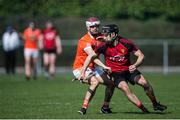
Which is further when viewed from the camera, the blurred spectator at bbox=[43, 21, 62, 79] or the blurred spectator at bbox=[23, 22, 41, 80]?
the blurred spectator at bbox=[43, 21, 62, 79]

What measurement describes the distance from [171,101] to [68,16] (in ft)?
89.1

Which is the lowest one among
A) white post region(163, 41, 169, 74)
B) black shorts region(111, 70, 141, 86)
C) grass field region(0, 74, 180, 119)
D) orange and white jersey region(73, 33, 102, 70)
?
white post region(163, 41, 169, 74)

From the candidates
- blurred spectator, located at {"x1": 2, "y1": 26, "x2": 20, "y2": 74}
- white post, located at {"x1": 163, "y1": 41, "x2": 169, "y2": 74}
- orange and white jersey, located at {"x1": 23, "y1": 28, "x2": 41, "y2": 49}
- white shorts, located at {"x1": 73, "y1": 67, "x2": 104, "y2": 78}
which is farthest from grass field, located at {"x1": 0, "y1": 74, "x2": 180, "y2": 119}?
white post, located at {"x1": 163, "y1": 41, "x2": 169, "y2": 74}

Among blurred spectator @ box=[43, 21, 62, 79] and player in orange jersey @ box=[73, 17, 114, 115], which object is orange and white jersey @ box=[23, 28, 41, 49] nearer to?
blurred spectator @ box=[43, 21, 62, 79]

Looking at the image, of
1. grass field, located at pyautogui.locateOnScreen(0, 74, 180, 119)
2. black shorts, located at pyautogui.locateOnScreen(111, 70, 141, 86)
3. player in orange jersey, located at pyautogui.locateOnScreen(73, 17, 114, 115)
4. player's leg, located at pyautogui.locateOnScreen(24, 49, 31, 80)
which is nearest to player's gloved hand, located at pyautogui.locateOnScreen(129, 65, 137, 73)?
black shorts, located at pyautogui.locateOnScreen(111, 70, 141, 86)

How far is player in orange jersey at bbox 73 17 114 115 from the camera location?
17016 millimetres

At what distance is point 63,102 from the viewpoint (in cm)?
2031

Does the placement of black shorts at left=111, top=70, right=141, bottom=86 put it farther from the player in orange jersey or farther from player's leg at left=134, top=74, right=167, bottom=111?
the player in orange jersey

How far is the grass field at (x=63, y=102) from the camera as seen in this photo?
16.6 metres

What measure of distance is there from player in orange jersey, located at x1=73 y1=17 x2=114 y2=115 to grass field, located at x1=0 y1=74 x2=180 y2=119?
464mm

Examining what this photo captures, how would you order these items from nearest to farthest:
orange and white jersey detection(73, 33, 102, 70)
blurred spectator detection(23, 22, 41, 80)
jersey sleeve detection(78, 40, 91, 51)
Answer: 1. jersey sleeve detection(78, 40, 91, 51)
2. orange and white jersey detection(73, 33, 102, 70)
3. blurred spectator detection(23, 22, 41, 80)

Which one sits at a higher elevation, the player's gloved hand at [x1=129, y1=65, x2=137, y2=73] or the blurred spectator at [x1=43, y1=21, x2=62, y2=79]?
the player's gloved hand at [x1=129, y1=65, x2=137, y2=73]

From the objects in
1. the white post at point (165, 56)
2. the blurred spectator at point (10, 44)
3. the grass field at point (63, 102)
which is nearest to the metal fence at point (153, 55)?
the white post at point (165, 56)

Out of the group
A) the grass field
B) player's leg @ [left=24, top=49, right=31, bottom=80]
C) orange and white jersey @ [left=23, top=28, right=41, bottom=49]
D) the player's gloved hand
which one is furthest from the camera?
orange and white jersey @ [left=23, top=28, right=41, bottom=49]
